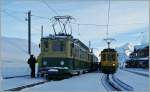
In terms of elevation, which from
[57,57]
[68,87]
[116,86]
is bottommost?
[116,86]

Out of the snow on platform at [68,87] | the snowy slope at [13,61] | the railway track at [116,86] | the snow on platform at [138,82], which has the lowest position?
the railway track at [116,86]

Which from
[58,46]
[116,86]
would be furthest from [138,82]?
[58,46]

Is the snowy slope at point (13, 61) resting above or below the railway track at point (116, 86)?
above

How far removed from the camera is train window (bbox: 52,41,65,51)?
3128 centimetres

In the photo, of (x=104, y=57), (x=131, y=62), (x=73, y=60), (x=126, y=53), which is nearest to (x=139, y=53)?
(x=131, y=62)

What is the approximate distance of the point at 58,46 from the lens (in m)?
31.6

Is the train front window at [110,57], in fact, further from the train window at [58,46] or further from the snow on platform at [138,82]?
the train window at [58,46]

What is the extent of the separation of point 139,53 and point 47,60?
9393 cm

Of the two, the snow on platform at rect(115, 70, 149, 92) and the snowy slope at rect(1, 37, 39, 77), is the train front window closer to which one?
the snowy slope at rect(1, 37, 39, 77)

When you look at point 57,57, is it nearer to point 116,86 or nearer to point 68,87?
point 116,86

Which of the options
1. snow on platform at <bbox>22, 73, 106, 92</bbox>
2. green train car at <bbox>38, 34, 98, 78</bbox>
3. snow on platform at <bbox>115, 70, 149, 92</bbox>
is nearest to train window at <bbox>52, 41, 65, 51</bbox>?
green train car at <bbox>38, 34, 98, 78</bbox>

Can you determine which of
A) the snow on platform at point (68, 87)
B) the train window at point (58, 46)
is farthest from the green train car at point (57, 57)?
the snow on platform at point (68, 87)

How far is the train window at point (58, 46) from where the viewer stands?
3128cm

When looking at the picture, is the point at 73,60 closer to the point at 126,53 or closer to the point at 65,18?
the point at 65,18
